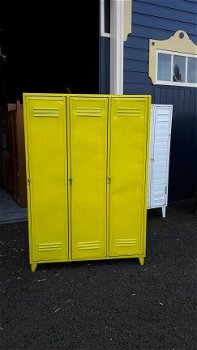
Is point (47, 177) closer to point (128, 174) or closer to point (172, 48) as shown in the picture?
point (128, 174)

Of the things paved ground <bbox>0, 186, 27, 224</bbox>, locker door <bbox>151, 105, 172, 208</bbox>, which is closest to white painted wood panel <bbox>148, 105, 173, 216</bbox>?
locker door <bbox>151, 105, 172, 208</bbox>

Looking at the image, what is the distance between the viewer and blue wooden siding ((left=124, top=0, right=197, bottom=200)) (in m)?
5.09

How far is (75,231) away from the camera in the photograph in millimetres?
3447

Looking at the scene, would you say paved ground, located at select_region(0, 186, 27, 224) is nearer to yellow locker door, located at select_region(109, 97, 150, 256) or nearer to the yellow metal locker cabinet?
the yellow metal locker cabinet

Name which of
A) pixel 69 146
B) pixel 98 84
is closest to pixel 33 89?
pixel 98 84

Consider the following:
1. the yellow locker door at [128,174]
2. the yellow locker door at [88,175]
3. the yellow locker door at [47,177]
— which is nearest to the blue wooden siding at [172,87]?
the yellow locker door at [128,174]

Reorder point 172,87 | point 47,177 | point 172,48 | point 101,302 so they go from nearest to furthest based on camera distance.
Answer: point 101,302, point 47,177, point 172,48, point 172,87

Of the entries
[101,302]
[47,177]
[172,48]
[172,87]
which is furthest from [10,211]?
[172,48]

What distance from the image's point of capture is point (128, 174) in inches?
136

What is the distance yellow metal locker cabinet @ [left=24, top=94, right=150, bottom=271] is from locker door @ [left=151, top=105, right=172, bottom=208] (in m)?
1.58

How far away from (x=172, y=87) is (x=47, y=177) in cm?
355

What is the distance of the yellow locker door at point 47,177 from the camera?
3141mm

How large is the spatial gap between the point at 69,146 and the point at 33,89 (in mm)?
5421

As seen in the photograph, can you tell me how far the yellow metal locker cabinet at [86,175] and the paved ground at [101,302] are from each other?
0.24 m
